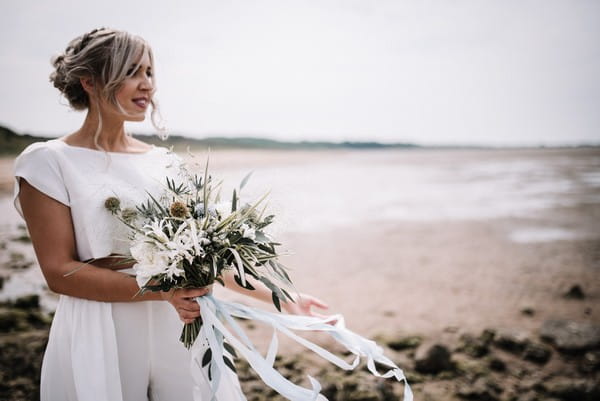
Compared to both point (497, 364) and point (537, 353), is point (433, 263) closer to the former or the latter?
point (537, 353)

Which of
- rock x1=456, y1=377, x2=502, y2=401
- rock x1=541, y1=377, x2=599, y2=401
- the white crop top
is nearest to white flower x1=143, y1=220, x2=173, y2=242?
the white crop top

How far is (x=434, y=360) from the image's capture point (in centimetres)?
513

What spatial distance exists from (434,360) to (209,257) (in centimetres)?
432

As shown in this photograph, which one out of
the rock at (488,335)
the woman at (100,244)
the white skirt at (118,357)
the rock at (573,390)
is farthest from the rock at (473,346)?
the white skirt at (118,357)

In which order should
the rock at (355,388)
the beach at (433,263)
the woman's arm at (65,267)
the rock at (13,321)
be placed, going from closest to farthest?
1. the woman's arm at (65,267)
2. the rock at (355,388)
3. the rock at (13,321)
4. the beach at (433,263)

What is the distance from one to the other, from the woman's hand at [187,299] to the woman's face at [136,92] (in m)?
1.02

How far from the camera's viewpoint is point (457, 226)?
14484mm

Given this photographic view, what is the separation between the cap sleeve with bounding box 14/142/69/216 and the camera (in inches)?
74.9

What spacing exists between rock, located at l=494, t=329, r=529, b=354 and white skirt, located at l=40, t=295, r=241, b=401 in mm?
4896

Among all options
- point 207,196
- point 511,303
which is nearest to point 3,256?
point 207,196

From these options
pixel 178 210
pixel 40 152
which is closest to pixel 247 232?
pixel 178 210

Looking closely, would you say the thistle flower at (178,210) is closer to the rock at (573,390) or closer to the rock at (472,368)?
the rock at (472,368)

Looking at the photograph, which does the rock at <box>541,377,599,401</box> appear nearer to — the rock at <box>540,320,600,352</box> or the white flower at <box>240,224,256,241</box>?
the rock at <box>540,320,600,352</box>

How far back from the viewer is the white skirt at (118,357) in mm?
1981
